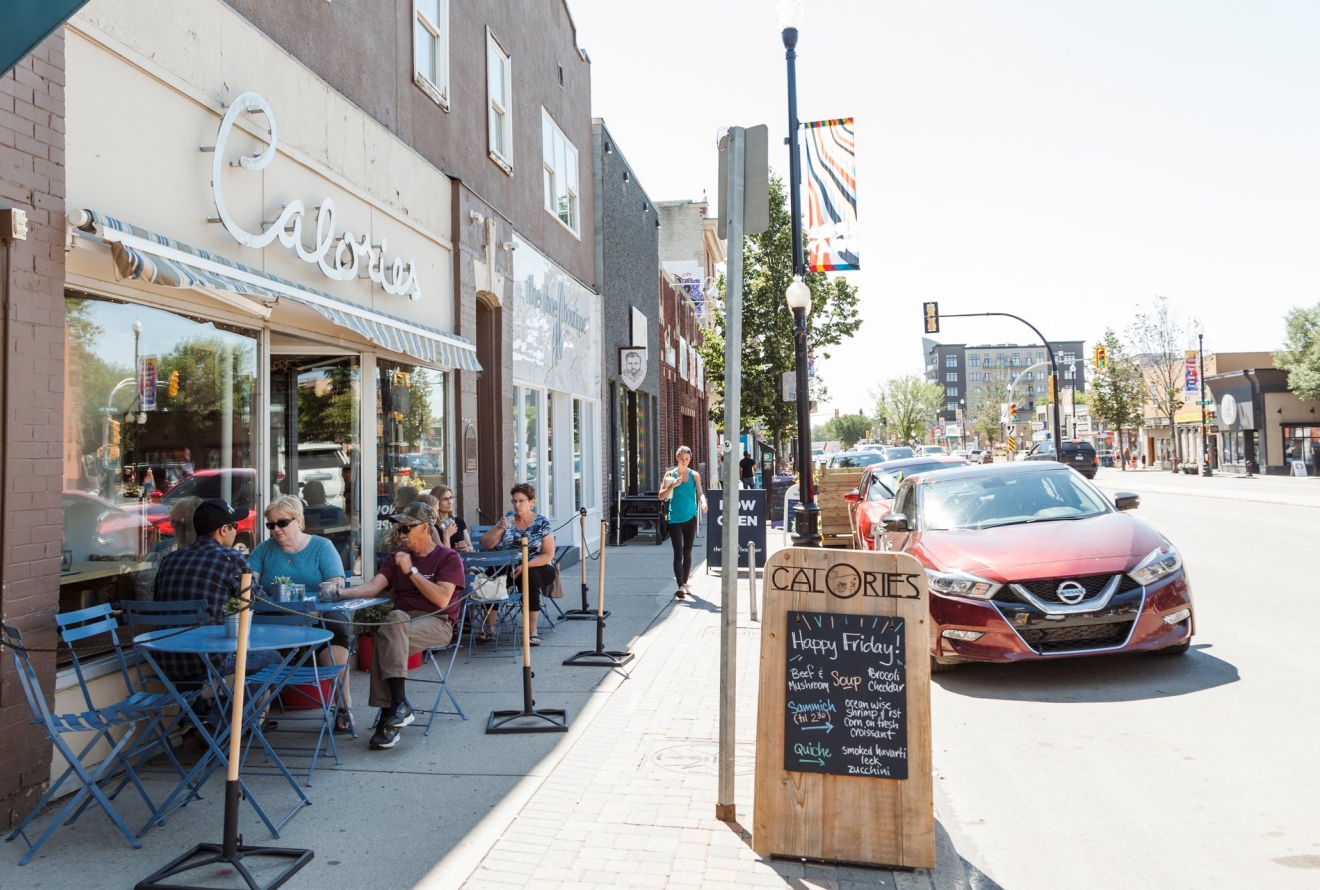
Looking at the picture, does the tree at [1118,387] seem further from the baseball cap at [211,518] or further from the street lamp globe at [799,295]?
the baseball cap at [211,518]

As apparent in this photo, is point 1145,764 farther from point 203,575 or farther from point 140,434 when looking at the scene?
point 140,434

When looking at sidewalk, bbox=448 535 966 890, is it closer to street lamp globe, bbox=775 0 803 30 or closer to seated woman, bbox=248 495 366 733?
seated woman, bbox=248 495 366 733

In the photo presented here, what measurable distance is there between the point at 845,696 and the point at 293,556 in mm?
3899

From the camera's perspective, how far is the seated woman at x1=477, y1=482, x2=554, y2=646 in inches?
332

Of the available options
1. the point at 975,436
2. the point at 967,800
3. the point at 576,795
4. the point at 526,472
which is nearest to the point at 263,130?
the point at 576,795

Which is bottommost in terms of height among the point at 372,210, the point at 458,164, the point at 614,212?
the point at 372,210

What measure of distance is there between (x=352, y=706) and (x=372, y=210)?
4503mm

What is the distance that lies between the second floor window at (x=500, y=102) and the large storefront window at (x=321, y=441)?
4.57 metres

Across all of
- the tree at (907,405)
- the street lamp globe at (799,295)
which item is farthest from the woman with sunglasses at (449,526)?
the tree at (907,405)

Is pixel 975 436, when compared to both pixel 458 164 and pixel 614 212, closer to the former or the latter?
pixel 614 212

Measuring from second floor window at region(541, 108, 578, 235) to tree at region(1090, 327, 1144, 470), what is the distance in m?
53.4

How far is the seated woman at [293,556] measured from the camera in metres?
6.16

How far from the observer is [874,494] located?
1359 cm

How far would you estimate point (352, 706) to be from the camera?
6.66 meters
